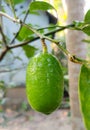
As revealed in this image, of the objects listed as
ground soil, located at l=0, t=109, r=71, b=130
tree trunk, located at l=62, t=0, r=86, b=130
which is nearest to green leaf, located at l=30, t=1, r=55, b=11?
tree trunk, located at l=62, t=0, r=86, b=130

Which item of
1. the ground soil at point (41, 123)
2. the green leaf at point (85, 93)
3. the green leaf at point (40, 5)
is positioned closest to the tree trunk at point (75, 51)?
the green leaf at point (40, 5)

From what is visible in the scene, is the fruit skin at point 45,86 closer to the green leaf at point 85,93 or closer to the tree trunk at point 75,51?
the green leaf at point 85,93

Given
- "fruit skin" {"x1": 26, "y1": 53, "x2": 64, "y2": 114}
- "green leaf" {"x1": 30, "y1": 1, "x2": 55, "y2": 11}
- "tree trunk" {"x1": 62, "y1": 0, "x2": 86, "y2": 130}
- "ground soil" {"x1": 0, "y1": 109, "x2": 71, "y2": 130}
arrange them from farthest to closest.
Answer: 1. "ground soil" {"x1": 0, "y1": 109, "x2": 71, "y2": 130}
2. "tree trunk" {"x1": 62, "y1": 0, "x2": 86, "y2": 130}
3. "green leaf" {"x1": 30, "y1": 1, "x2": 55, "y2": 11}
4. "fruit skin" {"x1": 26, "y1": 53, "x2": 64, "y2": 114}

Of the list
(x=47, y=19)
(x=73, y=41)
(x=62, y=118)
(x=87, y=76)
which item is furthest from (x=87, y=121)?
(x=62, y=118)

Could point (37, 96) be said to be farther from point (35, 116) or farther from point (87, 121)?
point (35, 116)

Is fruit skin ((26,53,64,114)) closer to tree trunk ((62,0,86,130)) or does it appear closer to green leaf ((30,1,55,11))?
green leaf ((30,1,55,11))

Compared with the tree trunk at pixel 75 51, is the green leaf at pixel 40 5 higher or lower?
higher
